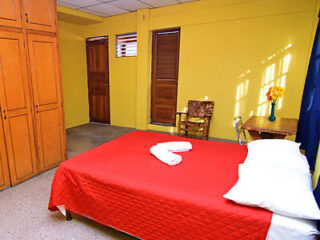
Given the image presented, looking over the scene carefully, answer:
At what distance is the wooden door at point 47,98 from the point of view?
2.61 metres

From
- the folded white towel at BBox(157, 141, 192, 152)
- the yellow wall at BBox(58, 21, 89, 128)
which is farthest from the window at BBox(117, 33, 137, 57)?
the folded white towel at BBox(157, 141, 192, 152)

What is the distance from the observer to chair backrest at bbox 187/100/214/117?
14.1ft

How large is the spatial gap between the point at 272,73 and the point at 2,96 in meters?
4.21

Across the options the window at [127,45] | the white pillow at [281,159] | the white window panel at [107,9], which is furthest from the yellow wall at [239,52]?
the white pillow at [281,159]

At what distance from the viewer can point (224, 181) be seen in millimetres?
1533

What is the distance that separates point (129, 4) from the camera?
13.9 feet

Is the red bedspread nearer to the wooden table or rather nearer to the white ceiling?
the wooden table

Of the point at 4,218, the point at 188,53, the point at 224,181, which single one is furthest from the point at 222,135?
the point at 4,218

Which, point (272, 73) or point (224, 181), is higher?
point (272, 73)

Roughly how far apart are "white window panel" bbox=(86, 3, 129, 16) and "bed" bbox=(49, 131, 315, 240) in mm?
3533

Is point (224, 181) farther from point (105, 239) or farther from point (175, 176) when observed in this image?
point (105, 239)

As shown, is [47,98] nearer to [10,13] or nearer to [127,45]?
[10,13]

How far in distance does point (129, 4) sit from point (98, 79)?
219 cm

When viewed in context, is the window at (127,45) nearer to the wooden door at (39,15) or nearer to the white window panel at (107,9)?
the white window panel at (107,9)
